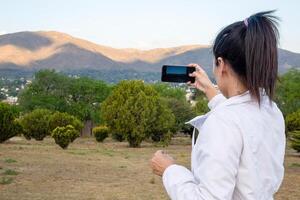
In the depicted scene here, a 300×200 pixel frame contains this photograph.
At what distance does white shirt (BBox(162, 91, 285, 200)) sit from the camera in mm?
1592

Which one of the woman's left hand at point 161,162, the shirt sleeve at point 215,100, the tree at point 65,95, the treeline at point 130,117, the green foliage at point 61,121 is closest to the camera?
the woman's left hand at point 161,162

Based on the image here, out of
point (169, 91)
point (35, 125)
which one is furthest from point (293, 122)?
point (169, 91)

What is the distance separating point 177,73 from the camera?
2270 mm

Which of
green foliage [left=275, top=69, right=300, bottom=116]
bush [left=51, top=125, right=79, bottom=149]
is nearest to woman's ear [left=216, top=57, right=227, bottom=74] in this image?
bush [left=51, top=125, right=79, bottom=149]

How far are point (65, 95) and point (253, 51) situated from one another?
54282mm

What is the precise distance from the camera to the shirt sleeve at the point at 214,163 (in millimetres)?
1584

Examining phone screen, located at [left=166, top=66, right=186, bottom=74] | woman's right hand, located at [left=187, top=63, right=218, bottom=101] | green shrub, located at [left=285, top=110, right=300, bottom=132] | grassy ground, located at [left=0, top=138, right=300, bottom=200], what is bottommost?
green shrub, located at [left=285, top=110, right=300, bottom=132]

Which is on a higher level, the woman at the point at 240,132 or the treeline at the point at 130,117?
the woman at the point at 240,132

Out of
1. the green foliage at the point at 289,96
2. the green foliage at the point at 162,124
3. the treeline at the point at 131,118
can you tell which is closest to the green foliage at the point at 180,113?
the treeline at the point at 131,118

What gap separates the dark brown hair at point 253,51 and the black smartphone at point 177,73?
0.45 m

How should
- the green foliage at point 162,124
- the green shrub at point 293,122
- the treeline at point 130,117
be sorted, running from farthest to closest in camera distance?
1. the green shrub at point 293,122
2. the green foliage at point 162,124
3. the treeline at point 130,117

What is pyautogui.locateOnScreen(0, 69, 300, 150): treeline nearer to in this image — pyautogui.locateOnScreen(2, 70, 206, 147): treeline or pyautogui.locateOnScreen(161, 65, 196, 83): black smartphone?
pyautogui.locateOnScreen(2, 70, 206, 147): treeline

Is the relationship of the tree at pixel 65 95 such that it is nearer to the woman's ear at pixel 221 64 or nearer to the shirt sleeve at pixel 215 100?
the shirt sleeve at pixel 215 100

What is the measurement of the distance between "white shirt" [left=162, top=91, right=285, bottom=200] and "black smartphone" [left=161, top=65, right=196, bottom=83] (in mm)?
523
